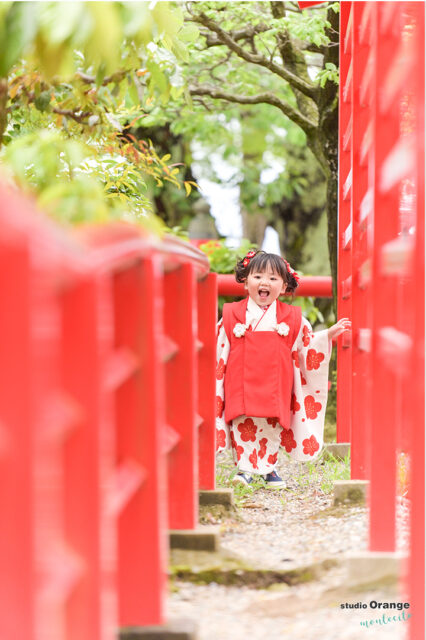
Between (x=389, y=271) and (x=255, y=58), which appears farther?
(x=255, y=58)

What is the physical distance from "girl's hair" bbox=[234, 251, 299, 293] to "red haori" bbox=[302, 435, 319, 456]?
0.74 metres

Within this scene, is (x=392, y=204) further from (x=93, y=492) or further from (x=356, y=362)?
(x=93, y=492)

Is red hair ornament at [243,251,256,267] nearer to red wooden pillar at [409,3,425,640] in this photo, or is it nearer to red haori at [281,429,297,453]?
red haori at [281,429,297,453]

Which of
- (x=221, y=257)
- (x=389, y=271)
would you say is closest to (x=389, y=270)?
(x=389, y=271)

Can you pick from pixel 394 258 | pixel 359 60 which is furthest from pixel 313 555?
pixel 359 60

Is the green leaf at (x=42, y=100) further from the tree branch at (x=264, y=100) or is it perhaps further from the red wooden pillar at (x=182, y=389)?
the tree branch at (x=264, y=100)

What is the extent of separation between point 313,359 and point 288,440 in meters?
0.39

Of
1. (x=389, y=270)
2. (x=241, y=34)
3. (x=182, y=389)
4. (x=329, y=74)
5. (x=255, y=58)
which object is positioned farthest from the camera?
(x=241, y=34)

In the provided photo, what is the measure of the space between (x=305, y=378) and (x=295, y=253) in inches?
285

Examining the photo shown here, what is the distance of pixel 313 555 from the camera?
2.53 metres

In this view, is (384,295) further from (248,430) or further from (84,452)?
(248,430)

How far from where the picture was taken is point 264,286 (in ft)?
13.1

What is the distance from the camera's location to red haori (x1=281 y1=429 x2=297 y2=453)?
3957 mm

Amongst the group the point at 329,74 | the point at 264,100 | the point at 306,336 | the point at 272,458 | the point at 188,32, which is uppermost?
the point at 264,100
